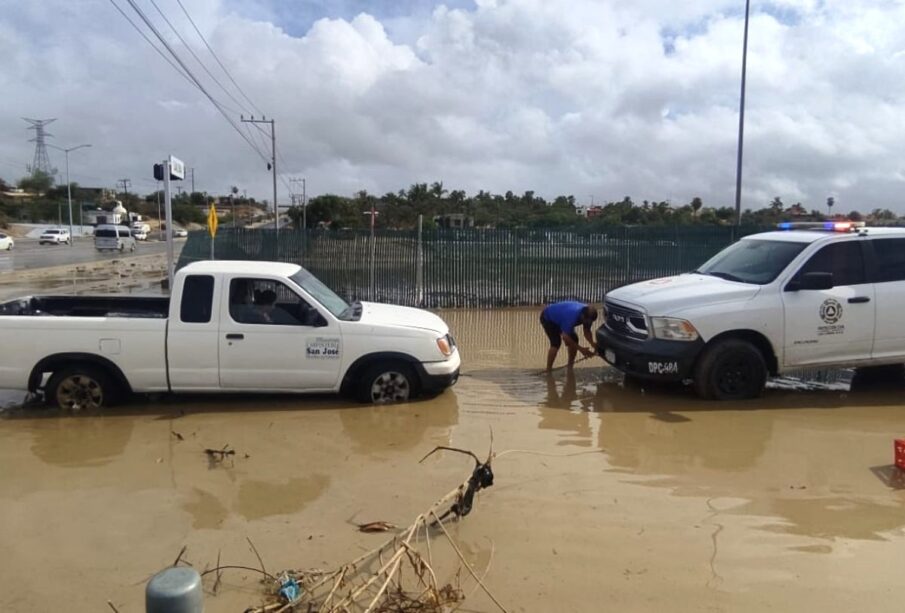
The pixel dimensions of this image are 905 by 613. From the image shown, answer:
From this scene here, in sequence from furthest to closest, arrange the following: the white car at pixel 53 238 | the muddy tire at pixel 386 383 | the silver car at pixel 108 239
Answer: the white car at pixel 53 238
the silver car at pixel 108 239
the muddy tire at pixel 386 383

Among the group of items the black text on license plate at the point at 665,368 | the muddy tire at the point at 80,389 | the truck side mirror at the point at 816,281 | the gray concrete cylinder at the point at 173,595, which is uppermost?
the truck side mirror at the point at 816,281

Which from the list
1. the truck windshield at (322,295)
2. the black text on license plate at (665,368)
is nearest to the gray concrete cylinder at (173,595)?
the truck windshield at (322,295)

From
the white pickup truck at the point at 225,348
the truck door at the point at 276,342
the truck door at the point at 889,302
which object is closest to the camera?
the white pickup truck at the point at 225,348

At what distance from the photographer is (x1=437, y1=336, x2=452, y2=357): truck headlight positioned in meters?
7.17

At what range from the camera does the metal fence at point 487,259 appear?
52.7 feet

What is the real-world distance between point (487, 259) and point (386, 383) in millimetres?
9291

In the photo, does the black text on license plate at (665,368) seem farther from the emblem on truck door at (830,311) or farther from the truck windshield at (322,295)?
the truck windshield at (322,295)

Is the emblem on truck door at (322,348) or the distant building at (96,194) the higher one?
the distant building at (96,194)

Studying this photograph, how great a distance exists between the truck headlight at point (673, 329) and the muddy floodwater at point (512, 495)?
0.73 meters

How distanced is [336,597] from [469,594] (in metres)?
0.67

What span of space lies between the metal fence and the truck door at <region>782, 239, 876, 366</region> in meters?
8.74

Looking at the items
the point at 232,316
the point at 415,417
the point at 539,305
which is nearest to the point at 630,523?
the point at 415,417

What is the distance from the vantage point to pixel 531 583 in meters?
3.66

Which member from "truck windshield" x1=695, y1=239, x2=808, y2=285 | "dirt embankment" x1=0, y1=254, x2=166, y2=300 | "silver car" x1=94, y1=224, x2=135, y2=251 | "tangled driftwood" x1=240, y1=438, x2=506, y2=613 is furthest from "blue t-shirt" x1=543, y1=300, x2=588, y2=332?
"silver car" x1=94, y1=224, x2=135, y2=251
